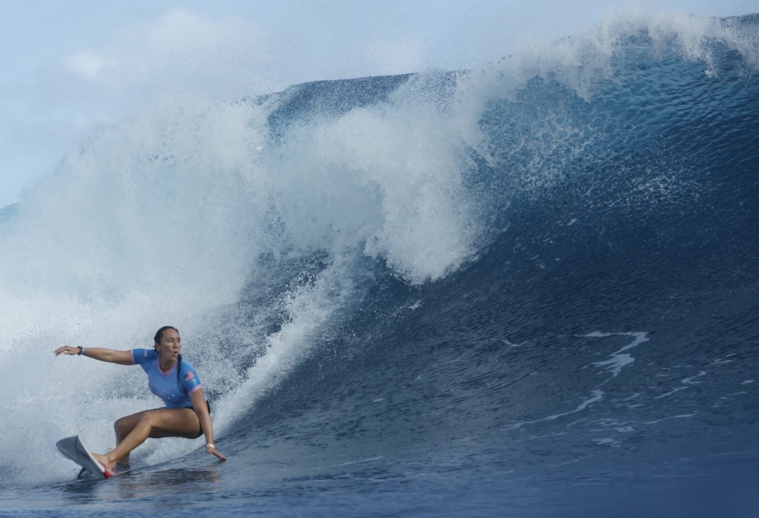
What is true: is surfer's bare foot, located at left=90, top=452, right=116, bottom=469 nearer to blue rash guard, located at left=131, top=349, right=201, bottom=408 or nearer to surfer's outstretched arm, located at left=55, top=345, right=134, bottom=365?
blue rash guard, located at left=131, top=349, right=201, bottom=408

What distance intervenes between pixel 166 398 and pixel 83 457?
764 millimetres

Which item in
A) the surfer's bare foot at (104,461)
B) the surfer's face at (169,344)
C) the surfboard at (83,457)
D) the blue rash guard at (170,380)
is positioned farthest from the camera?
the blue rash guard at (170,380)

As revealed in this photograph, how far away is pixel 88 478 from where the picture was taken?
18.2ft

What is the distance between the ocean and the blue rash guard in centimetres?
43

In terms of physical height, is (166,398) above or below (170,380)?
below

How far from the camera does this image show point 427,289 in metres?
8.67

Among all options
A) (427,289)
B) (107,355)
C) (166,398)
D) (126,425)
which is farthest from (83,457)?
(427,289)

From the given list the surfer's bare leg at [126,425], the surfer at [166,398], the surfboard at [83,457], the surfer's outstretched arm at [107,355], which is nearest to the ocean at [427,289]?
the surfboard at [83,457]

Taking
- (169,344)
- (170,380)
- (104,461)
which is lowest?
(104,461)

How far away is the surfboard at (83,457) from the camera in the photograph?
213 inches

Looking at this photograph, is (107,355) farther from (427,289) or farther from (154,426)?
(427,289)

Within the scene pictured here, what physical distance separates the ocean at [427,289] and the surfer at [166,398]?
0.77ft

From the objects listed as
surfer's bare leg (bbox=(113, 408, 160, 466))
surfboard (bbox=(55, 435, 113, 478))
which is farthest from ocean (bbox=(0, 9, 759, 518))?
surfer's bare leg (bbox=(113, 408, 160, 466))

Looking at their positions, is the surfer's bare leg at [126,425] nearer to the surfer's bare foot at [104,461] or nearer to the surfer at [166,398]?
the surfer at [166,398]
